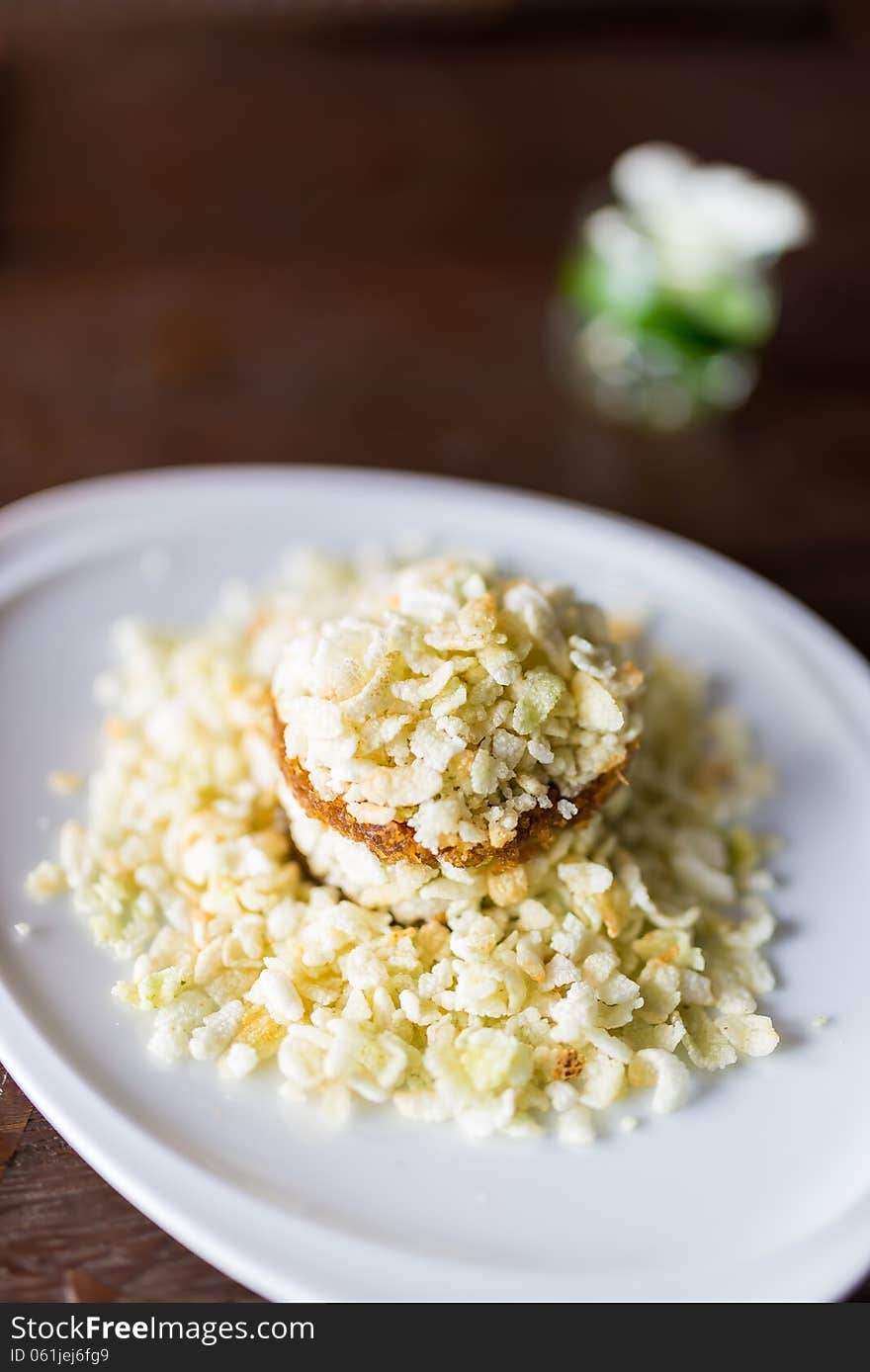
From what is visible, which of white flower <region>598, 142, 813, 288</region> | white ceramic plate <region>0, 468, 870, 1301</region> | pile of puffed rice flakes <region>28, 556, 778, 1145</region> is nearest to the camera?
white ceramic plate <region>0, 468, 870, 1301</region>

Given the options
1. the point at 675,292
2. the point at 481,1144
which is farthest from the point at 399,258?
the point at 481,1144

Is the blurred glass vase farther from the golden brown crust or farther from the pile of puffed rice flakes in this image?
the golden brown crust

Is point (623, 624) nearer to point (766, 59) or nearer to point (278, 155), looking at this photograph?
point (278, 155)

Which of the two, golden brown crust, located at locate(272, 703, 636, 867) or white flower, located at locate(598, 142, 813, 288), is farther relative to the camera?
white flower, located at locate(598, 142, 813, 288)

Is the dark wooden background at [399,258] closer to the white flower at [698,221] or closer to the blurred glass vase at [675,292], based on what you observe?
the blurred glass vase at [675,292]

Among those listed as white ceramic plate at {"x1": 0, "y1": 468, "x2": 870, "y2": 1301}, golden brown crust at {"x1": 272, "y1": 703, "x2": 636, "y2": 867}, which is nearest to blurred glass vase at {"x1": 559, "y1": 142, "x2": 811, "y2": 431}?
white ceramic plate at {"x1": 0, "y1": 468, "x2": 870, "y2": 1301}

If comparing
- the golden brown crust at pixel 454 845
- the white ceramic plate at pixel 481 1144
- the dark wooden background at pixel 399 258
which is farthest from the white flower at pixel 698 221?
the golden brown crust at pixel 454 845
